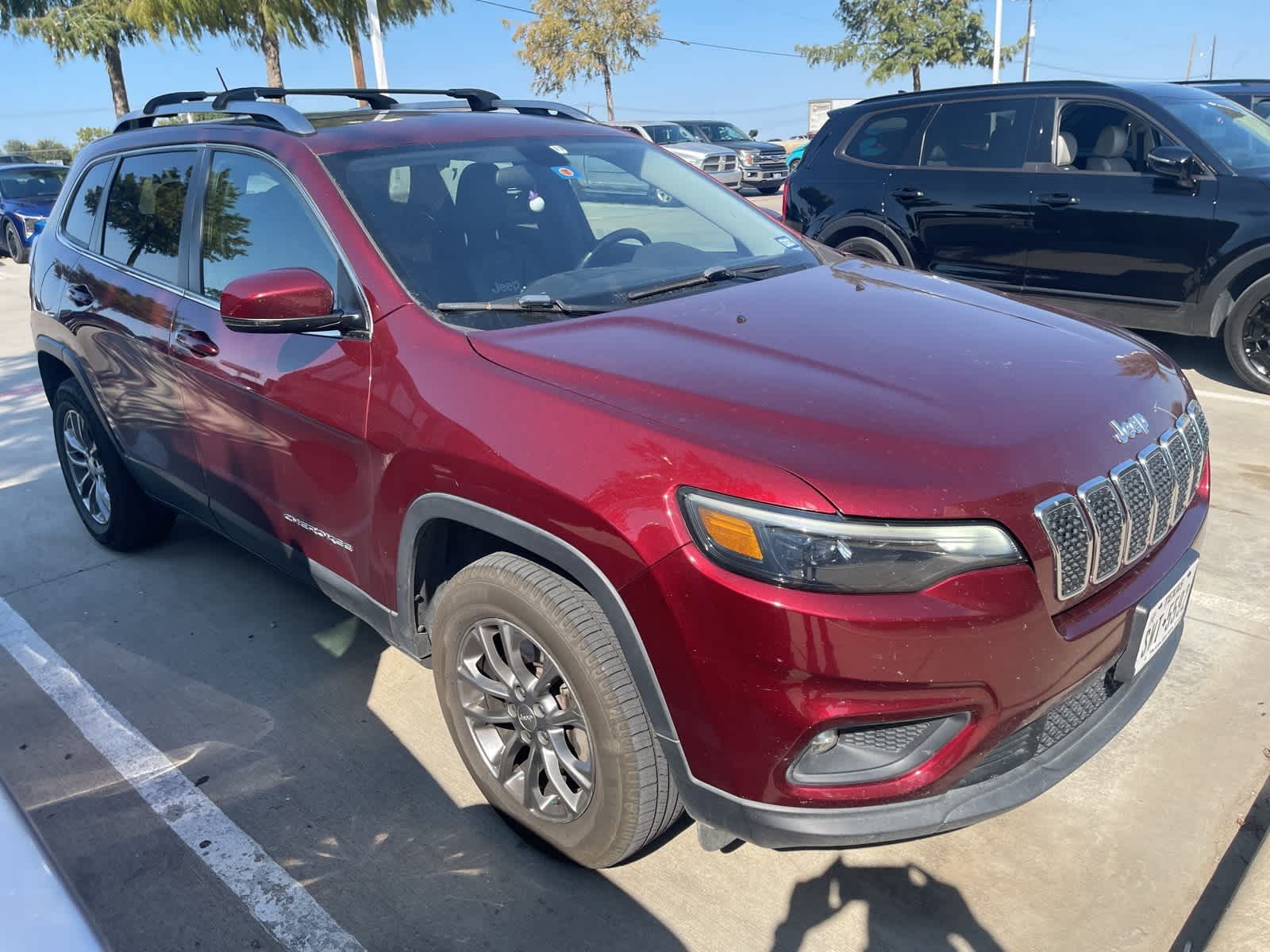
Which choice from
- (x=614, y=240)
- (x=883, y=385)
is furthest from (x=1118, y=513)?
(x=614, y=240)

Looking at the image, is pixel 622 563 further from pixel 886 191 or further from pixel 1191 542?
pixel 886 191

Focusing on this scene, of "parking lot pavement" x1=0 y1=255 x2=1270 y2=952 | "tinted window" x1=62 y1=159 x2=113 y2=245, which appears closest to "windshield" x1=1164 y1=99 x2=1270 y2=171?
"parking lot pavement" x1=0 y1=255 x2=1270 y2=952

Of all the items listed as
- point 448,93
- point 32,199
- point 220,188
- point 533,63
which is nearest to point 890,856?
point 220,188

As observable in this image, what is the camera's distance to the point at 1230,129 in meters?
6.45

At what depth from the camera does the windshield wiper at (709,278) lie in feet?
9.43

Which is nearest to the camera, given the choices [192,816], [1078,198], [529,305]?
[529,305]

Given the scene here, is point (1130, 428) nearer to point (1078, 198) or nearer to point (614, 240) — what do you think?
point (614, 240)

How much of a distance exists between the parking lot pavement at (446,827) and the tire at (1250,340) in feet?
8.90

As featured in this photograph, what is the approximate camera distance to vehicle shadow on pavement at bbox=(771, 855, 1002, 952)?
230 centimetres

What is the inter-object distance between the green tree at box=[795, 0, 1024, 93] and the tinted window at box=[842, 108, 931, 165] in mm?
25392

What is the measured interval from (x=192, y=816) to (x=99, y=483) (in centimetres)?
227

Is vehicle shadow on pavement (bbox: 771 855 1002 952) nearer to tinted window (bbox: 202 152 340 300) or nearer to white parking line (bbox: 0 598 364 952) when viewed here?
white parking line (bbox: 0 598 364 952)

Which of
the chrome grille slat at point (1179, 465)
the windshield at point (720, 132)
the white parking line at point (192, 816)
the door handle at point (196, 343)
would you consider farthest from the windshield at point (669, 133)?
the chrome grille slat at point (1179, 465)

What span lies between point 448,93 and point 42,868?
3.32 metres
